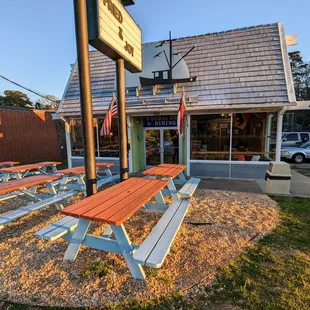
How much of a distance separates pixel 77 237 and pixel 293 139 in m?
17.4

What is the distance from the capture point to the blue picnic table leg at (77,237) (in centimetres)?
262

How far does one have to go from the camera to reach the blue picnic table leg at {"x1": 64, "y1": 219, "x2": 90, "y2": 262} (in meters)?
2.62

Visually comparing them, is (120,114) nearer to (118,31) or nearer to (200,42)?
(118,31)

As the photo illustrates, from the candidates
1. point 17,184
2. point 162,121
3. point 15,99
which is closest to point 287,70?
point 162,121

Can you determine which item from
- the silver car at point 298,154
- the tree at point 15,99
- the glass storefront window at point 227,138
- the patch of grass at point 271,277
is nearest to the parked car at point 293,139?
the silver car at point 298,154

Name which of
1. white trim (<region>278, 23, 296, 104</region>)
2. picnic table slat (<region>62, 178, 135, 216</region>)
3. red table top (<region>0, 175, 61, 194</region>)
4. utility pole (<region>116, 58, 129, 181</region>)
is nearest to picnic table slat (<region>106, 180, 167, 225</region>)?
picnic table slat (<region>62, 178, 135, 216</region>)

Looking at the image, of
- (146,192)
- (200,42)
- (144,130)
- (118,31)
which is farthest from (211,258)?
(200,42)

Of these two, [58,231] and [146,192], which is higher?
[146,192]

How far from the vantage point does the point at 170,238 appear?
8.50ft

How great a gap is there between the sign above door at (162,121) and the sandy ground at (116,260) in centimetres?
530

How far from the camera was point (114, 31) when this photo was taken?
149 inches

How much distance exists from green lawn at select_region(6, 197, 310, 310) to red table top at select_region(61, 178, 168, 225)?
91cm

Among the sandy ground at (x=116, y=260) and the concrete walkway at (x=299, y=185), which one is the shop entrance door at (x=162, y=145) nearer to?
the concrete walkway at (x=299, y=185)

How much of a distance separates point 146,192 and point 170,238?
878 millimetres
